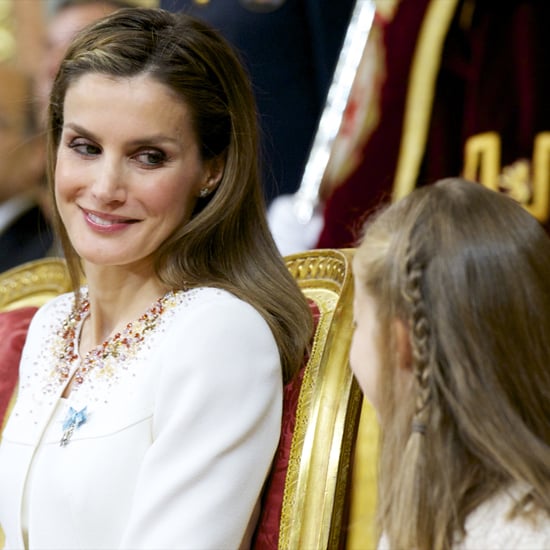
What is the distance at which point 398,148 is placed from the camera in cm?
255

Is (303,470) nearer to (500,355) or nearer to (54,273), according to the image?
(500,355)

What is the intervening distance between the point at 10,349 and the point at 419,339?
2.82 ft

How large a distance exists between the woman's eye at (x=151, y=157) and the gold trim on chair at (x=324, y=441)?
0.29 m

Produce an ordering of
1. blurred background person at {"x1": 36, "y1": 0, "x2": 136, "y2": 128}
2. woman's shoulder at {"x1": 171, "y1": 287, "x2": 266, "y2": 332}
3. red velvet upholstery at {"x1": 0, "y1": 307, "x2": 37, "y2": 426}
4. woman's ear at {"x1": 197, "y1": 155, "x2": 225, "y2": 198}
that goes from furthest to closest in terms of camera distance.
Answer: blurred background person at {"x1": 36, "y1": 0, "x2": 136, "y2": 128}
red velvet upholstery at {"x1": 0, "y1": 307, "x2": 37, "y2": 426}
woman's ear at {"x1": 197, "y1": 155, "x2": 225, "y2": 198}
woman's shoulder at {"x1": 171, "y1": 287, "x2": 266, "y2": 332}

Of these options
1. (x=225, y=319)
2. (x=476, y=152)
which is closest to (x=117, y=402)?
(x=225, y=319)

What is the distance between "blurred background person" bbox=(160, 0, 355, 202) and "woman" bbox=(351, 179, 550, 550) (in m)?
1.81

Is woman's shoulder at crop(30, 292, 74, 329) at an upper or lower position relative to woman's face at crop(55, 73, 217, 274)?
lower

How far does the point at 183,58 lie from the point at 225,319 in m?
0.36

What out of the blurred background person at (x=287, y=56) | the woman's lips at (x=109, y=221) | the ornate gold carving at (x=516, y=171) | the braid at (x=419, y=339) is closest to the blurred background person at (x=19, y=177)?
the blurred background person at (x=287, y=56)

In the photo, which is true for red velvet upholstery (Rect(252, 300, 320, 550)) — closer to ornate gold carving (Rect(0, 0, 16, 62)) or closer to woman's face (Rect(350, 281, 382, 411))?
woman's face (Rect(350, 281, 382, 411))

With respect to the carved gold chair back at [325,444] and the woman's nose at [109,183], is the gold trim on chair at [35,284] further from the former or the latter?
the carved gold chair back at [325,444]

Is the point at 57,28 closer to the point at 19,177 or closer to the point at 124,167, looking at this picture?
the point at 19,177

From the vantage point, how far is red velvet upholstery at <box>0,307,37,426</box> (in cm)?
169

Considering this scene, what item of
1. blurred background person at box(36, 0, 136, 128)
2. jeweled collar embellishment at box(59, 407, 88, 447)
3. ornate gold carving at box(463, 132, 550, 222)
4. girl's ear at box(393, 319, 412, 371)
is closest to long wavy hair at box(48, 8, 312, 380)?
jeweled collar embellishment at box(59, 407, 88, 447)
